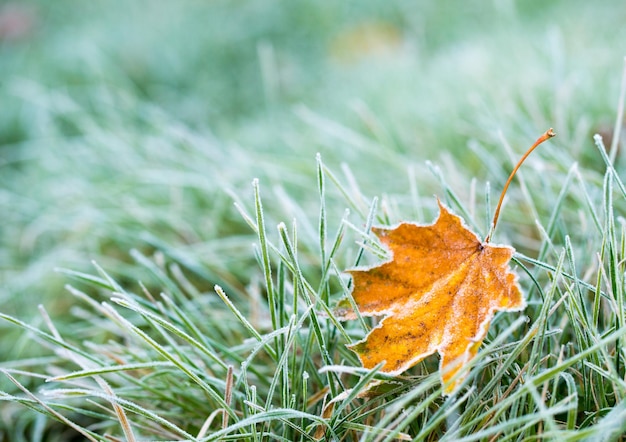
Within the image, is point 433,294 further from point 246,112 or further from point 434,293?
point 246,112

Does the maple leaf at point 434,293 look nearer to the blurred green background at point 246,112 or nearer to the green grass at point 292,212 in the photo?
the green grass at point 292,212

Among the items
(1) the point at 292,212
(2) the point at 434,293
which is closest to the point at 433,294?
(2) the point at 434,293

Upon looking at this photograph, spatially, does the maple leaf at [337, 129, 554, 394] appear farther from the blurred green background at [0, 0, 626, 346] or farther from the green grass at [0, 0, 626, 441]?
the blurred green background at [0, 0, 626, 346]

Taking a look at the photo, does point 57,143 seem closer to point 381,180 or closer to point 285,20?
point 381,180

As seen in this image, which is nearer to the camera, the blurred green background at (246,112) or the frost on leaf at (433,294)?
the frost on leaf at (433,294)

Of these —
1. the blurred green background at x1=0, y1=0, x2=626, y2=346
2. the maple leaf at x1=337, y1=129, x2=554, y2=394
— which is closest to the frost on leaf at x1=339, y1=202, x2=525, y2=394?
the maple leaf at x1=337, y1=129, x2=554, y2=394

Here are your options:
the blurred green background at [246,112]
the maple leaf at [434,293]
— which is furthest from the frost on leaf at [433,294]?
the blurred green background at [246,112]

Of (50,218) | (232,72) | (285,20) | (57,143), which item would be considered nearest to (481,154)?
(50,218)
